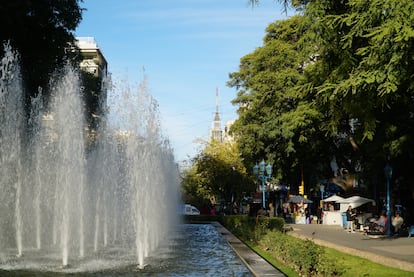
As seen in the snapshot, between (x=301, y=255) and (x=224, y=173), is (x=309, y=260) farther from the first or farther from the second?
(x=224, y=173)

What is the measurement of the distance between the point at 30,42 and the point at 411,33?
65.7 ft

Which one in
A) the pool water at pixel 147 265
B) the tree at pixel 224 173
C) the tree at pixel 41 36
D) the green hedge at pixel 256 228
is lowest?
the pool water at pixel 147 265

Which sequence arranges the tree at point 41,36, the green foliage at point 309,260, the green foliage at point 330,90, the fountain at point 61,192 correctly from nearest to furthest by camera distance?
the green foliage at point 330,90
the green foliage at point 309,260
the fountain at point 61,192
the tree at point 41,36

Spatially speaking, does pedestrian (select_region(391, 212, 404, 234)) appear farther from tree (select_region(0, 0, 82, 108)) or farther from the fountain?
tree (select_region(0, 0, 82, 108))

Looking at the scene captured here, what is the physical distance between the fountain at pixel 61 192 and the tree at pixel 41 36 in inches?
30.9

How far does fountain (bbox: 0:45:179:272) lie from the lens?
17.2m

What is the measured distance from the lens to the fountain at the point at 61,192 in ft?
56.4

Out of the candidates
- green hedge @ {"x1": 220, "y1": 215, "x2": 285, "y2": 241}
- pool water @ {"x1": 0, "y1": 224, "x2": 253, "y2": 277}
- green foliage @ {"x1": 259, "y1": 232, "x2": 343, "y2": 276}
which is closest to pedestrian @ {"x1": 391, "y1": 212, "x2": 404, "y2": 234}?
green hedge @ {"x1": 220, "y1": 215, "x2": 285, "y2": 241}

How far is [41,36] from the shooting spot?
2603 centimetres

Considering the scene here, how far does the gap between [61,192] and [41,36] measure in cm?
1025

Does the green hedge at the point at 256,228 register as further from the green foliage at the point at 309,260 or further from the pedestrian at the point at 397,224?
the green foliage at the point at 309,260

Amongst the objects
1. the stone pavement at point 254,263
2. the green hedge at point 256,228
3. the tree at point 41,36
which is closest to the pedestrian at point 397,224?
the green hedge at point 256,228

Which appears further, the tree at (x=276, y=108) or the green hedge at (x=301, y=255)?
the tree at (x=276, y=108)

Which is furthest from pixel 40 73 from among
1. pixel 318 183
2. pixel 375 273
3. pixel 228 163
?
pixel 228 163
